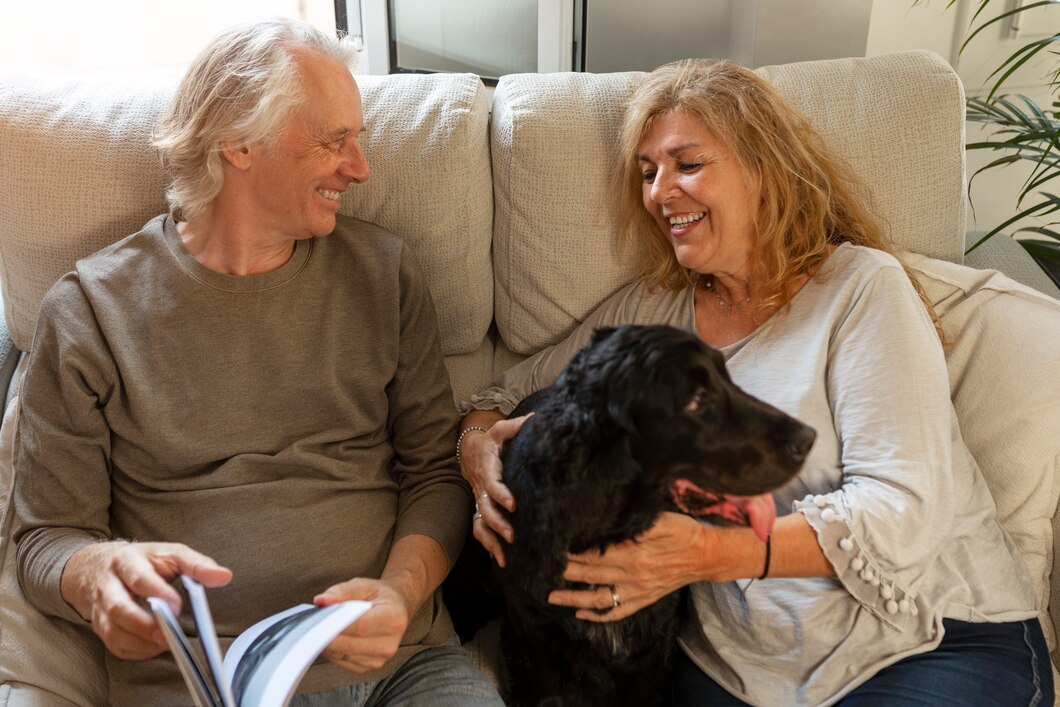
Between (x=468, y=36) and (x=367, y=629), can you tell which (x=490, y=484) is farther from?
(x=468, y=36)

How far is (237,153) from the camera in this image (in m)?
1.37

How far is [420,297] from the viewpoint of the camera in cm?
152

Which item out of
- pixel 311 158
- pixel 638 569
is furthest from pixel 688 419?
pixel 311 158

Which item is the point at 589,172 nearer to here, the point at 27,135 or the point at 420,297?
the point at 420,297

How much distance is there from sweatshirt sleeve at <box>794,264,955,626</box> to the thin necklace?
0.68 feet

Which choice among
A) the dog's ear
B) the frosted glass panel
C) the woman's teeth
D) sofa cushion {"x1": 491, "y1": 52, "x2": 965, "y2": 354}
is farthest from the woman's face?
the frosted glass panel

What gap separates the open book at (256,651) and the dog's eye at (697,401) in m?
0.47

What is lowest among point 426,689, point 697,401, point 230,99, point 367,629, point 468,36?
point 426,689

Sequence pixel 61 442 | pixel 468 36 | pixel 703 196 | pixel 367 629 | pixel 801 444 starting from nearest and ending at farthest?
pixel 801 444 < pixel 367 629 < pixel 61 442 < pixel 703 196 < pixel 468 36

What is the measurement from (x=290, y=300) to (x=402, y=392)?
233 mm

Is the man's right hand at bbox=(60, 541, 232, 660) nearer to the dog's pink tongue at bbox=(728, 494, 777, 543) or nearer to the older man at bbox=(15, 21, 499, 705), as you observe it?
the older man at bbox=(15, 21, 499, 705)

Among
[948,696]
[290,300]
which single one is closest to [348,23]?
[290,300]

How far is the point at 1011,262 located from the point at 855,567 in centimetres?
94

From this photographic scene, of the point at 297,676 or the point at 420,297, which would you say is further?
the point at 420,297
